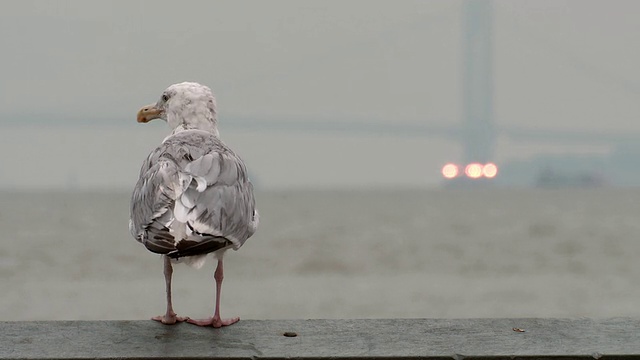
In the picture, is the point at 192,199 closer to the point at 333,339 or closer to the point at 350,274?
the point at 333,339

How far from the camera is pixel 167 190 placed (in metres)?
2.54

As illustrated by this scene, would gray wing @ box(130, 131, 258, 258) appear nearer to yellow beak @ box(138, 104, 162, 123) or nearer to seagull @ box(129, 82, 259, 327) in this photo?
seagull @ box(129, 82, 259, 327)

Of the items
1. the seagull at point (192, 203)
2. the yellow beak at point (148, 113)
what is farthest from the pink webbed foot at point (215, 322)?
the yellow beak at point (148, 113)

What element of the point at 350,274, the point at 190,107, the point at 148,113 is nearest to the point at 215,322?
the point at 190,107

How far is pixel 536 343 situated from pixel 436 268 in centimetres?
2141

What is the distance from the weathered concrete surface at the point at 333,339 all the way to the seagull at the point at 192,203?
19 cm

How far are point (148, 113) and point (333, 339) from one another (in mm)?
1259

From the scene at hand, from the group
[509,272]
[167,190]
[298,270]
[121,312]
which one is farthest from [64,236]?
[167,190]

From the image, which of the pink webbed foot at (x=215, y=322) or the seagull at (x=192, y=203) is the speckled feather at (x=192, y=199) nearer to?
the seagull at (x=192, y=203)

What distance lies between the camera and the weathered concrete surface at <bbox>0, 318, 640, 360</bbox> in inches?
88.9

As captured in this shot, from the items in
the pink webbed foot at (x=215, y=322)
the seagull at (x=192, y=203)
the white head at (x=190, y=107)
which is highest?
the white head at (x=190, y=107)

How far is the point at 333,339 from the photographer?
2439 millimetres

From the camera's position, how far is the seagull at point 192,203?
2.40 metres

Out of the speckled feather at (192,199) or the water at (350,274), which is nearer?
the speckled feather at (192,199)
